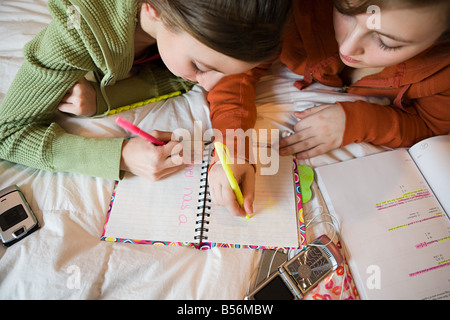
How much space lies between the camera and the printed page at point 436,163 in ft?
1.81

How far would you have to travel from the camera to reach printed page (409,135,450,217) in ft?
1.81

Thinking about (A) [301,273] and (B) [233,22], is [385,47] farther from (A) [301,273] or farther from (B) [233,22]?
(A) [301,273]

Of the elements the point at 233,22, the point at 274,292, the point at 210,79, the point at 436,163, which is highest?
the point at 233,22

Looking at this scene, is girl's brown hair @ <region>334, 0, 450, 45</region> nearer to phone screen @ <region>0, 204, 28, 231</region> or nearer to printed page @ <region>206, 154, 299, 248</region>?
printed page @ <region>206, 154, 299, 248</region>

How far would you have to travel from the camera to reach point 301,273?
0.48 m

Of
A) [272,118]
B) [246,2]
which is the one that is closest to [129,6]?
[246,2]

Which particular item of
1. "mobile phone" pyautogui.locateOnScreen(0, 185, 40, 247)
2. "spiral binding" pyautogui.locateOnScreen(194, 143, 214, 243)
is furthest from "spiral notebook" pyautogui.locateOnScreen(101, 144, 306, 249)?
"mobile phone" pyautogui.locateOnScreen(0, 185, 40, 247)

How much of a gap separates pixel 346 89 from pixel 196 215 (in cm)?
45

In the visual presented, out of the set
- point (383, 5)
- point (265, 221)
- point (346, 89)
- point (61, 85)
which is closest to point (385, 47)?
point (383, 5)

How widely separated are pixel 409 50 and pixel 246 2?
0.93 feet

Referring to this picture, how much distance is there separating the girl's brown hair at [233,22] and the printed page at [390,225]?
0.29m

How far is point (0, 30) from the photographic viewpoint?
2.44ft

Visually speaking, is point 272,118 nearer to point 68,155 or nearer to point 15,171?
point 68,155

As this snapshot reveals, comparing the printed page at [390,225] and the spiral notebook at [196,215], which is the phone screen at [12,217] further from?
the printed page at [390,225]
